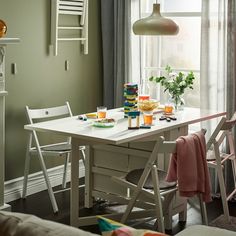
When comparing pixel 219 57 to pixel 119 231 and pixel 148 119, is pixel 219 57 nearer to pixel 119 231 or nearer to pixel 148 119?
pixel 148 119

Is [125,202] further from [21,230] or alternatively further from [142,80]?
[21,230]

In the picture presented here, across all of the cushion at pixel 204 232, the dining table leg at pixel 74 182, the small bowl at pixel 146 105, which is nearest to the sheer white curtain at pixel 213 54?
the small bowl at pixel 146 105

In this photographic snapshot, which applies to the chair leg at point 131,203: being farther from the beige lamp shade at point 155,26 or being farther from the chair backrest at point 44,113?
the chair backrest at point 44,113

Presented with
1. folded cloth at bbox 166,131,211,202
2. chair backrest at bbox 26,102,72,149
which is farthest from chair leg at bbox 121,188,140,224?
chair backrest at bbox 26,102,72,149

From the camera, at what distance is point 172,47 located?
17.4 ft

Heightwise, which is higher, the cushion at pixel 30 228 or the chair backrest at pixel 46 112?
the chair backrest at pixel 46 112

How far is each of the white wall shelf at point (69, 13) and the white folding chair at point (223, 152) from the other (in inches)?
65.8

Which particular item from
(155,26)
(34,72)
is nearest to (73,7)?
(34,72)

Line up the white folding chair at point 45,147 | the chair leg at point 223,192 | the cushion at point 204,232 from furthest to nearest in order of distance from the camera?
the white folding chair at point 45,147 < the chair leg at point 223,192 < the cushion at point 204,232

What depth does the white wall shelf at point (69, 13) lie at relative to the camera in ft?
16.2

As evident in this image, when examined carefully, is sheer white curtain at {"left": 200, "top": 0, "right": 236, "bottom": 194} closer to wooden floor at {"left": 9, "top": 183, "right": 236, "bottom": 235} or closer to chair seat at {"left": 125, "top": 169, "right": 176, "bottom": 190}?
wooden floor at {"left": 9, "top": 183, "right": 236, "bottom": 235}

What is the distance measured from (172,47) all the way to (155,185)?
2217 mm

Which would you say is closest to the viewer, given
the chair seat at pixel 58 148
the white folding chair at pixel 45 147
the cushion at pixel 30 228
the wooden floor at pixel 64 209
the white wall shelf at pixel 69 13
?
the cushion at pixel 30 228

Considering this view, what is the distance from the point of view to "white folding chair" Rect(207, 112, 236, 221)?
13.1 ft
